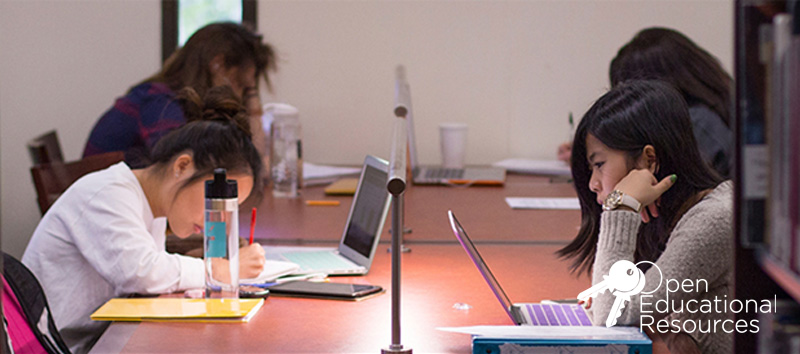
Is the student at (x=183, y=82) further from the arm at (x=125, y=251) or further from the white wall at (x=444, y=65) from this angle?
the arm at (x=125, y=251)

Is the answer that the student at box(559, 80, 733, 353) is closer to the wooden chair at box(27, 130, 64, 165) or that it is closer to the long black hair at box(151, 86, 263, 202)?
the long black hair at box(151, 86, 263, 202)

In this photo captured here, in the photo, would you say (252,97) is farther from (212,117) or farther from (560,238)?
(560,238)

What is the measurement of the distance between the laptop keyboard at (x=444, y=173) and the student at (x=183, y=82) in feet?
2.21

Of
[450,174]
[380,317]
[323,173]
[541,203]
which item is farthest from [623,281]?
[323,173]

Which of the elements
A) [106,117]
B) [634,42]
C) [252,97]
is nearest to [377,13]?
[252,97]

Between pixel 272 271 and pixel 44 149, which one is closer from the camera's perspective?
pixel 272 271

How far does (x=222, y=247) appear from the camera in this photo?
1.48m

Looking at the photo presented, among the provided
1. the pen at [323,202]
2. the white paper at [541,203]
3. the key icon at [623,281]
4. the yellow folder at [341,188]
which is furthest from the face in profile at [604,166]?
the yellow folder at [341,188]

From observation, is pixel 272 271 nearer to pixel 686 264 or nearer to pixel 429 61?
pixel 686 264

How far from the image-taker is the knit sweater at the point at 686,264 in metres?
1.21

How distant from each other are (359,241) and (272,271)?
0.76 feet

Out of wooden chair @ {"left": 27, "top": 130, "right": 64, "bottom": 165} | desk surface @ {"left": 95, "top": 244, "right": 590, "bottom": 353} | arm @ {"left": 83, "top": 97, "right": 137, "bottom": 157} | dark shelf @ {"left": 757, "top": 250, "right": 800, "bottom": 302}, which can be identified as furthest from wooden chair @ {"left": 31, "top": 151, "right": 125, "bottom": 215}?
dark shelf @ {"left": 757, "top": 250, "right": 800, "bottom": 302}

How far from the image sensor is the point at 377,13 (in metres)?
3.82

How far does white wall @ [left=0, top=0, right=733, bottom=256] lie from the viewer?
372 centimetres
